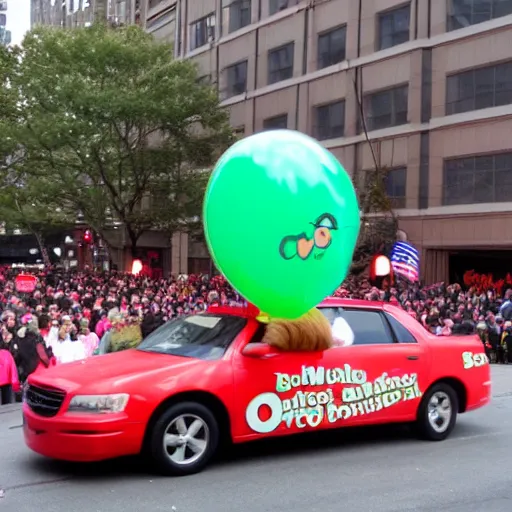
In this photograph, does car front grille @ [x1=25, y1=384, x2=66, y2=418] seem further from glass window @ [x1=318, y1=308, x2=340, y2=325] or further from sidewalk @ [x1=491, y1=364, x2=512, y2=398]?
sidewalk @ [x1=491, y1=364, x2=512, y2=398]

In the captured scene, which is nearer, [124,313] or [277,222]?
[277,222]

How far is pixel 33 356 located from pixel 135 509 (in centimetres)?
589

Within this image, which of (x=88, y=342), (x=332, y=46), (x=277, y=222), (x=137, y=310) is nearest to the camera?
(x=277, y=222)

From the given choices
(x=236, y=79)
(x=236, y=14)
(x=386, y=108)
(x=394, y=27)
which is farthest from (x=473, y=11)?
(x=236, y=14)

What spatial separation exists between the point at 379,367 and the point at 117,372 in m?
2.63

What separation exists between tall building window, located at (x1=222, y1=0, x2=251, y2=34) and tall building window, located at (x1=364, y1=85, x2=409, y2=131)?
9576 millimetres

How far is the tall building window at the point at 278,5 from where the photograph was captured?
37.1 meters

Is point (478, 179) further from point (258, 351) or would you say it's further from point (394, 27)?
point (258, 351)

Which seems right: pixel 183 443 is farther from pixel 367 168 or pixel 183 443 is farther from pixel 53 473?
pixel 367 168

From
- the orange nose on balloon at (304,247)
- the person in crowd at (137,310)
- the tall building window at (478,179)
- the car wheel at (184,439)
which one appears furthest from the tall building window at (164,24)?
the car wheel at (184,439)

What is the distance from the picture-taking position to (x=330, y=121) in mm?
35344

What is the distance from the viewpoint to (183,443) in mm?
6586

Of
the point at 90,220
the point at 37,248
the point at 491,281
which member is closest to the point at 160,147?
the point at 90,220

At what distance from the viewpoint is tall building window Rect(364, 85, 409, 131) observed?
32125mm
